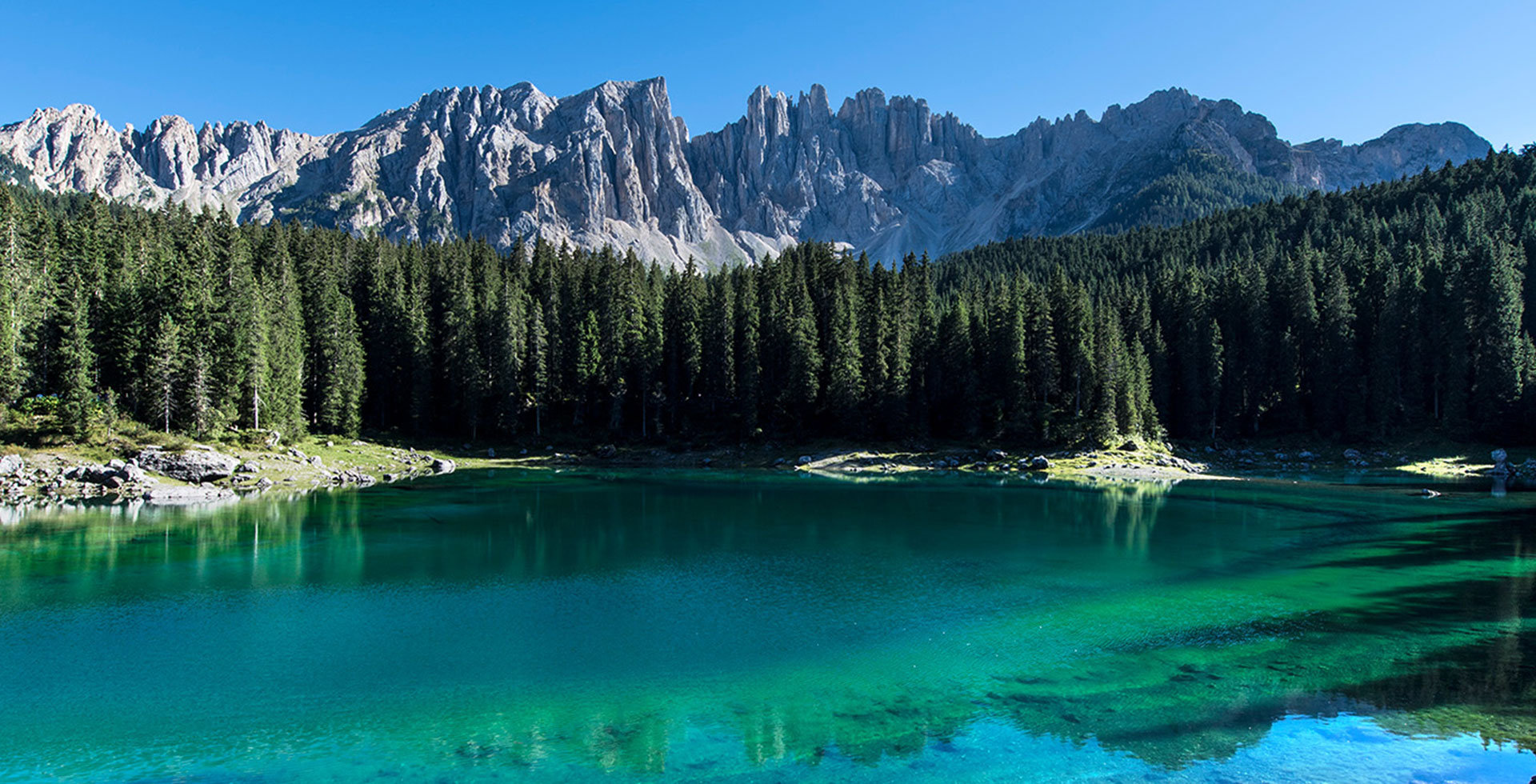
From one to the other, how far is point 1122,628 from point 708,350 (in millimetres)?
72374

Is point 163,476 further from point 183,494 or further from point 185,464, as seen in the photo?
point 183,494

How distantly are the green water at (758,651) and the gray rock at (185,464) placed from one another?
11349 millimetres

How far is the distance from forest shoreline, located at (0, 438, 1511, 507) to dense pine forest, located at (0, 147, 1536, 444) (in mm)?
3438

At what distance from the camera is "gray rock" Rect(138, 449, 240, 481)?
57.6 meters

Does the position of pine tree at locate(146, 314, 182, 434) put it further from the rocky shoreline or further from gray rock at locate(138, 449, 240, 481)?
gray rock at locate(138, 449, 240, 481)

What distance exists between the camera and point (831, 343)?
91.9 m

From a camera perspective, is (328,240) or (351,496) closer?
(351,496)

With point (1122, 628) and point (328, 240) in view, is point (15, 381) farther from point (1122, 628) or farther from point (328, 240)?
point (1122, 628)

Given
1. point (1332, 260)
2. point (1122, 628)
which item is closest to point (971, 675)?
point (1122, 628)

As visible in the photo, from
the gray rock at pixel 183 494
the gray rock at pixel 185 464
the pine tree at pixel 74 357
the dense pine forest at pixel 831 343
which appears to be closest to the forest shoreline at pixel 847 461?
the gray rock at pixel 183 494

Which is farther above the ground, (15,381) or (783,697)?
(15,381)

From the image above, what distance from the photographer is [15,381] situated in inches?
2276

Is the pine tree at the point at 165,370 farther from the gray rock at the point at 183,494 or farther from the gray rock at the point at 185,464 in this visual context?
the gray rock at the point at 183,494

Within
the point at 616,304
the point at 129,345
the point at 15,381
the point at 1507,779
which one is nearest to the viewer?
the point at 1507,779
